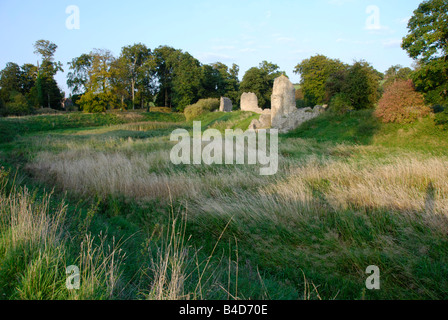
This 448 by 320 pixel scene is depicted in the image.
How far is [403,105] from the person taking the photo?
16.6 m

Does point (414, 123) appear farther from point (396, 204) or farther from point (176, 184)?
point (176, 184)

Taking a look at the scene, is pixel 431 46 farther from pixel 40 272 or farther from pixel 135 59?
pixel 135 59

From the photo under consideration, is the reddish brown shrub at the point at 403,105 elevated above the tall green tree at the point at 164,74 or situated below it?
below

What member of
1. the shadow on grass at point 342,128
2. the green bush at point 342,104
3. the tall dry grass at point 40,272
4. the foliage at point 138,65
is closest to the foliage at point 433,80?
the shadow on grass at point 342,128

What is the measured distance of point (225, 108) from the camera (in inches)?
1688

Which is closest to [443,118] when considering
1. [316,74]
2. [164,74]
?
[316,74]

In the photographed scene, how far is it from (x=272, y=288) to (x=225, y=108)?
133ft

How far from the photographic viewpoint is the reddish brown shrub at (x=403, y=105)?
16203 millimetres

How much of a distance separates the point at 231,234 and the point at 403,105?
16170 mm

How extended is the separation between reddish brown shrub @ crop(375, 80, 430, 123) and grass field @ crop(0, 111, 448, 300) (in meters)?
11.1

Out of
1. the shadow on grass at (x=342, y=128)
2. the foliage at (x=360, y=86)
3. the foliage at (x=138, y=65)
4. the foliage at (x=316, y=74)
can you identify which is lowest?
the shadow on grass at (x=342, y=128)

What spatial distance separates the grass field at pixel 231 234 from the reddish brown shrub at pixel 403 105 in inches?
436

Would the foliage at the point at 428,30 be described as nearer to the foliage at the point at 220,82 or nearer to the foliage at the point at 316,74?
the foliage at the point at 316,74

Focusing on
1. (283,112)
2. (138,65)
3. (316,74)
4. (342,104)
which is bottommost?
(283,112)
